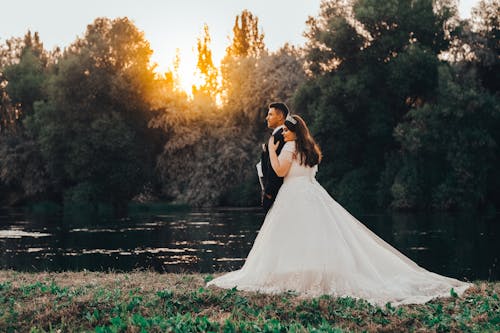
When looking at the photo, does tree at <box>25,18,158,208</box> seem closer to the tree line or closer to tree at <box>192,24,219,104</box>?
the tree line

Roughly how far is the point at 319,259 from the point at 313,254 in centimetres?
10

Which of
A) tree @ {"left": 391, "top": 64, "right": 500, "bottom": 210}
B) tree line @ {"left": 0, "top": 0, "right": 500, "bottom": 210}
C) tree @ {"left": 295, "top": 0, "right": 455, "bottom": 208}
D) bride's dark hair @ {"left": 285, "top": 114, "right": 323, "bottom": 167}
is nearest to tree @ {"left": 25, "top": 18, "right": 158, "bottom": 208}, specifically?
tree line @ {"left": 0, "top": 0, "right": 500, "bottom": 210}

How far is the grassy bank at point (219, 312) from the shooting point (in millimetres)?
6203

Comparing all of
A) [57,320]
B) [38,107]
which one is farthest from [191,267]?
[38,107]

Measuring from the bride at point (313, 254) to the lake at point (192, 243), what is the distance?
5015 millimetres

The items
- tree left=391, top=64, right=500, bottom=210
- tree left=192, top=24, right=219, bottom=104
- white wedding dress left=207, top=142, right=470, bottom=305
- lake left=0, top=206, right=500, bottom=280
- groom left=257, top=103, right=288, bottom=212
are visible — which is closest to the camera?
white wedding dress left=207, top=142, right=470, bottom=305

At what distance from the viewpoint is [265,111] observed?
4781 centimetres

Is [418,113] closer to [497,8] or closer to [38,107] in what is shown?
[497,8]

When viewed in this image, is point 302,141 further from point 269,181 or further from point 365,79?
point 365,79

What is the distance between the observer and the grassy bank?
6.20 m

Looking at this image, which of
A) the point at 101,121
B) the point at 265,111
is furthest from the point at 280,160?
the point at 101,121

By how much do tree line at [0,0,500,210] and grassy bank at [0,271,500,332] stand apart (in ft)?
101

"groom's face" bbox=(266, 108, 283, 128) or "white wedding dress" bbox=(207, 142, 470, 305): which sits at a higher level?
"groom's face" bbox=(266, 108, 283, 128)

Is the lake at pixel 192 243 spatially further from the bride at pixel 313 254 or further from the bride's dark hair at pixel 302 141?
the bride's dark hair at pixel 302 141
